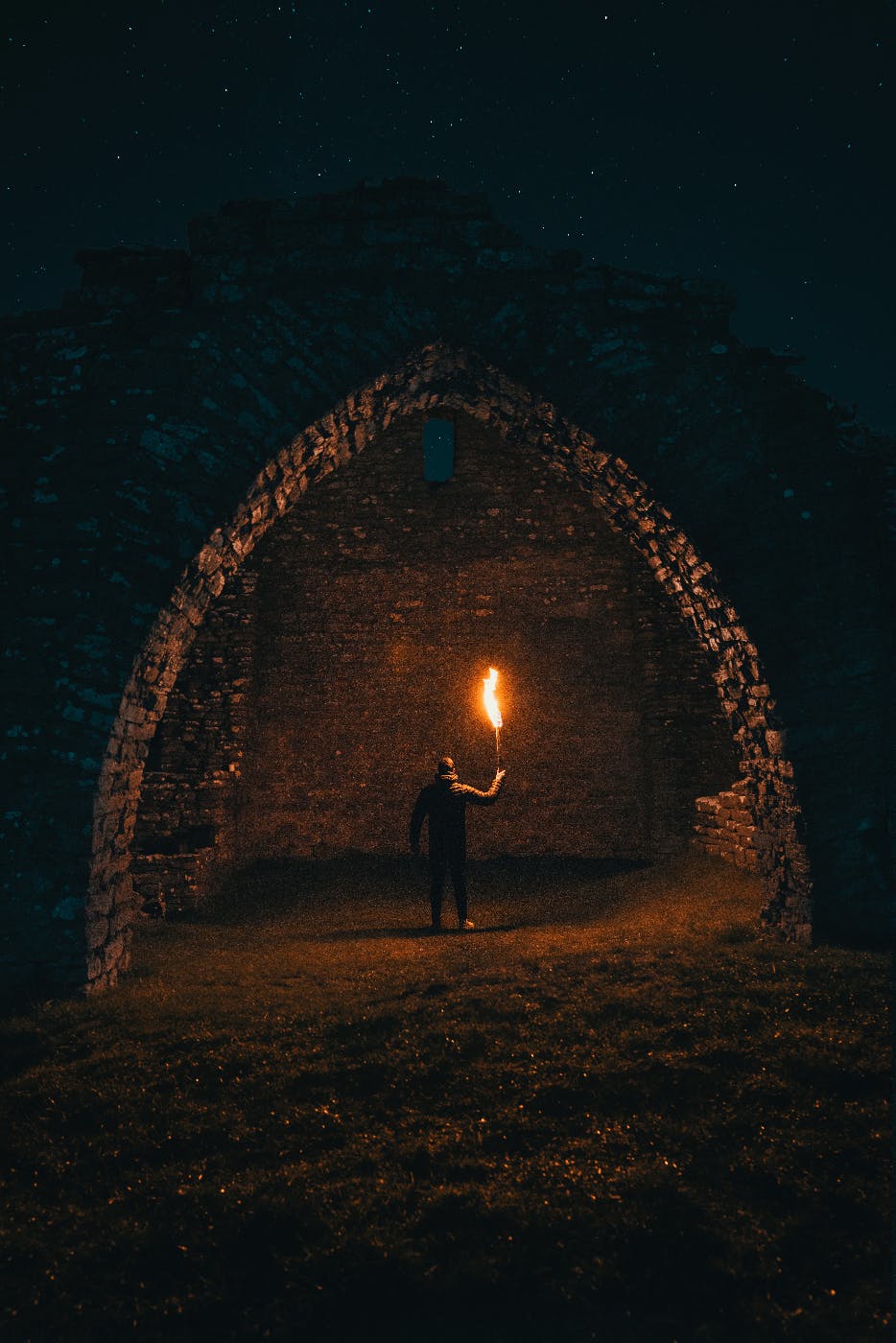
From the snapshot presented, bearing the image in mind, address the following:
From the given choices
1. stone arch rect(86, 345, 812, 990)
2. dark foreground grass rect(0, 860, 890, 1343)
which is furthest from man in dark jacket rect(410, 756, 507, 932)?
stone arch rect(86, 345, 812, 990)

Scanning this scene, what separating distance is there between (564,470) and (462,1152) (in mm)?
→ 4690

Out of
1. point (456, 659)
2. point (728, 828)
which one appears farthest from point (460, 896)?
point (456, 659)

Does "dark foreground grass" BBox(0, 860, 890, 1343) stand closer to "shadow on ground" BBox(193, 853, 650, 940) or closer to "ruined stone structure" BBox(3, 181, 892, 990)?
"ruined stone structure" BBox(3, 181, 892, 990)

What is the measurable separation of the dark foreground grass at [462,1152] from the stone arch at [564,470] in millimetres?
519

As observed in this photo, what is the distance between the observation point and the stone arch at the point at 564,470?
183 inches

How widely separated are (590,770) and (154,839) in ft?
19.0

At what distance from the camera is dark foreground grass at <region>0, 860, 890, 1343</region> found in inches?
88.7

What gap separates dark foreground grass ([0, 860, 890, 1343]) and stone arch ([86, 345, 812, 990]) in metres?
0.52

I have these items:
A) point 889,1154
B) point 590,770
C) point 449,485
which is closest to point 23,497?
point 889,1154

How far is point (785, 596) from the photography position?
16.4 ft

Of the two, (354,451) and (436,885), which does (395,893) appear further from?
(354,451)

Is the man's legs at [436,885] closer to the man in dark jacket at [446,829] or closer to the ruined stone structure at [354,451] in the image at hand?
the man in dark jacket at [446,829]

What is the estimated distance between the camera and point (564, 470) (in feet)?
19.1

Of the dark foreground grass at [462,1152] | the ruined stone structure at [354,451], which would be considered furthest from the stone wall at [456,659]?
the dark foreground grass at [462,1152]
